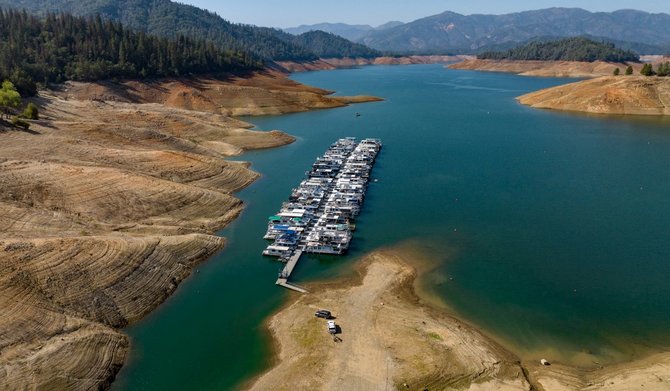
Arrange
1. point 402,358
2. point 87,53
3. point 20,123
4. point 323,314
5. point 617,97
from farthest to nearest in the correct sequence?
point 87,53 → point 617,97 → point 20,123 → point 323,314 → point 402,358

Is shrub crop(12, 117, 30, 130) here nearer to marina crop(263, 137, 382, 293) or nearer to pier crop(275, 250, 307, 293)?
marina crop(263, 137, 382, 293)

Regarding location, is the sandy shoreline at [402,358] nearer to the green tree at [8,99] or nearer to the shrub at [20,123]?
the shrub at [20,123]

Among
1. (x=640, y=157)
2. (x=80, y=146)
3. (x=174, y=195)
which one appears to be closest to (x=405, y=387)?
(x=174, y=195)

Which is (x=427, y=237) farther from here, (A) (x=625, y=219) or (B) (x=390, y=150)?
(B) (x=390, y=150)

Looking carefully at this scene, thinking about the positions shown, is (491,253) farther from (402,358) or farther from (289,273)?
(289,273)

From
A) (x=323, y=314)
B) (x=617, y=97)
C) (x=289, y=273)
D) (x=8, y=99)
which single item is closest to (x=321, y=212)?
(x=289, y=273)
